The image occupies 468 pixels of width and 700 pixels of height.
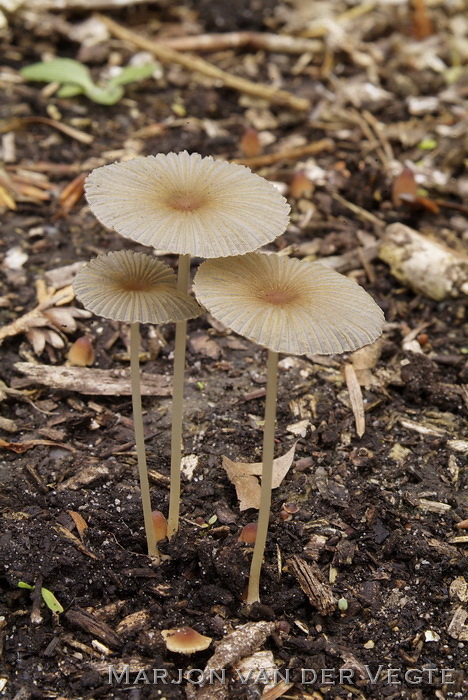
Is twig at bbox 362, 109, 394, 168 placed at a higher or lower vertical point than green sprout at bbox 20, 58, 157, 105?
lower

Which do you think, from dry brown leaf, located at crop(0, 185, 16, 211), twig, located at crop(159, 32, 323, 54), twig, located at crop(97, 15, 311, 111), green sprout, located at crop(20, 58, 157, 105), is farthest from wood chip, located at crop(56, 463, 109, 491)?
twig, located at crop(159, 32, 323, 54)

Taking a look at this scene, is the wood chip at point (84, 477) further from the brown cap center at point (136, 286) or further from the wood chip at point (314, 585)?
the brown cap center at point (136, 286)

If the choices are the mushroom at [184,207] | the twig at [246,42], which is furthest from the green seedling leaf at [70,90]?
the mushroom at [184,207]

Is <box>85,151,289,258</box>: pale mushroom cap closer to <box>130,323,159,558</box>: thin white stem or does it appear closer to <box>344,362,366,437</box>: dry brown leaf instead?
<box>130,323,159,558</box>: thin white stem

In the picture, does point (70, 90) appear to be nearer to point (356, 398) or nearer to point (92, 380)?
point (92, 380)

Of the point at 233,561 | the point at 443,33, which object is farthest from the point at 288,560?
the point at 443,33
